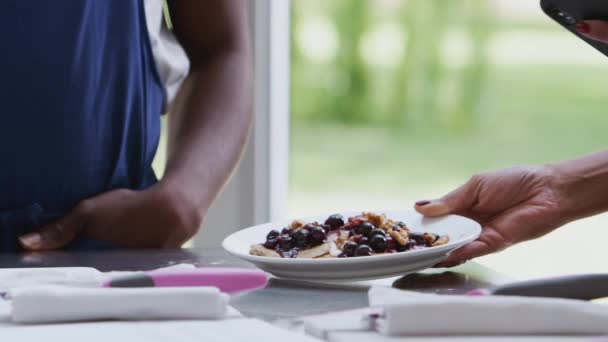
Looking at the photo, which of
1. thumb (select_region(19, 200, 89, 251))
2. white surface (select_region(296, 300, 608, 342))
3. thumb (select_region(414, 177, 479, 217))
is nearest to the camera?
white surface (select_region(296, 300, 608, 342))

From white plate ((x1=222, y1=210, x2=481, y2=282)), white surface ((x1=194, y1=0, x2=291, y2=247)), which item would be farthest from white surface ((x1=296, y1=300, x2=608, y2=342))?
white surface ((x1=194, y1=0, x2=291, y2=247))

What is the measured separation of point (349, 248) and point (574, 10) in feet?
0.98

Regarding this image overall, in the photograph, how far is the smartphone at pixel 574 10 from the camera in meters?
0.95

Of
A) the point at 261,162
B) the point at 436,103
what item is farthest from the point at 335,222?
the point at 436,103

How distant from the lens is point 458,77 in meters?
6.52

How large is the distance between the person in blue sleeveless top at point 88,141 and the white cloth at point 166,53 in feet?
0.06

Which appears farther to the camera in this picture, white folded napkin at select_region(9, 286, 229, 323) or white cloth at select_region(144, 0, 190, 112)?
white cloth at select_region(144, 0, 190, 112)

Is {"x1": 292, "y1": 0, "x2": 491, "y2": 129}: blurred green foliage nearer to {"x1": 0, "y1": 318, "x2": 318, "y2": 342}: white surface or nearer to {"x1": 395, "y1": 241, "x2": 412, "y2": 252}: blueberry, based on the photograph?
{"x1": 395, "y1": 241, "x2": 412, "y2": 252}: blueberry

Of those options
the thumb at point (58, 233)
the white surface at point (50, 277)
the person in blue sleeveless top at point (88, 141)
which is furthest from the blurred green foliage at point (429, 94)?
the white surface at point (50, 277)

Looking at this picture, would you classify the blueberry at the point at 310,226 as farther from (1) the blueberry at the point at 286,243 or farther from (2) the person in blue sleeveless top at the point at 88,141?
(2) the person in blue sleeveless top at the point at 88,141

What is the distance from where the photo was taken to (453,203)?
1.10 meters

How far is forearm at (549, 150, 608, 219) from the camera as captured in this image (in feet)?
3.76

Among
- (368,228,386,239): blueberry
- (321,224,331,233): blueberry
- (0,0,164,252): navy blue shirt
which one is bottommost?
(321,224,331,233): blueberry

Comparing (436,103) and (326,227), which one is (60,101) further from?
(436,103)
